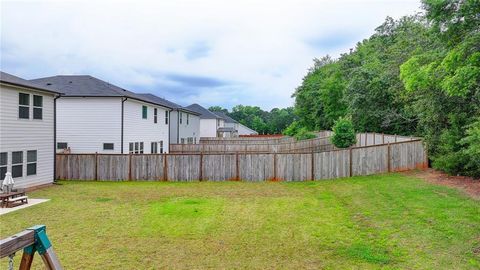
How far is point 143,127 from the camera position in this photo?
2562cm

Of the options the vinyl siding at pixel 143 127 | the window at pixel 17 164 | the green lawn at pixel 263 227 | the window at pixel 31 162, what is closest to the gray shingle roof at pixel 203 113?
the vinyl siding at pixel 143 127

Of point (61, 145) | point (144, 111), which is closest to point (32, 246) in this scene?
point (61, 145)

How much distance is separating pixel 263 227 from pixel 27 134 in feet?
39.4

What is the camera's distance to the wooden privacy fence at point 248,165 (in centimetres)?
1870

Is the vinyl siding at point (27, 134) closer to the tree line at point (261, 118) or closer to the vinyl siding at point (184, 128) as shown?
the vinyl siding at point (184, 128)

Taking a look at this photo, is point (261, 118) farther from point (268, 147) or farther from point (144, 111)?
point (144, 111)

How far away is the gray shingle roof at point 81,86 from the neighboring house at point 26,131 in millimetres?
4701

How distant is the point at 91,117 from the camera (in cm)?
2225

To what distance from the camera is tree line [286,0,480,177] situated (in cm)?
1038

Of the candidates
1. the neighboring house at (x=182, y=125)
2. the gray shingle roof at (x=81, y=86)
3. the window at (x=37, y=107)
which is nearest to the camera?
the window at (x=37, y=107)

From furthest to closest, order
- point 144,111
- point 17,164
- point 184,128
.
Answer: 1. point 184,128
2. point 144,111
3. point 17,164

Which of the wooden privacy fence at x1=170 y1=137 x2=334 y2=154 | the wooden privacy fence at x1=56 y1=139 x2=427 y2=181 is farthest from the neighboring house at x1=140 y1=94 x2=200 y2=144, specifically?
the wooden privacy fence at x1=56 y1=139 x2=427 y2=181

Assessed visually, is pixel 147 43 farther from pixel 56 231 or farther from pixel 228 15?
pixel 56 231

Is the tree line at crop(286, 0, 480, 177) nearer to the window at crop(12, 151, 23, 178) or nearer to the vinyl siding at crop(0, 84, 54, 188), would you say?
the vinyl siding at crop(0, 84, 54, 188)
